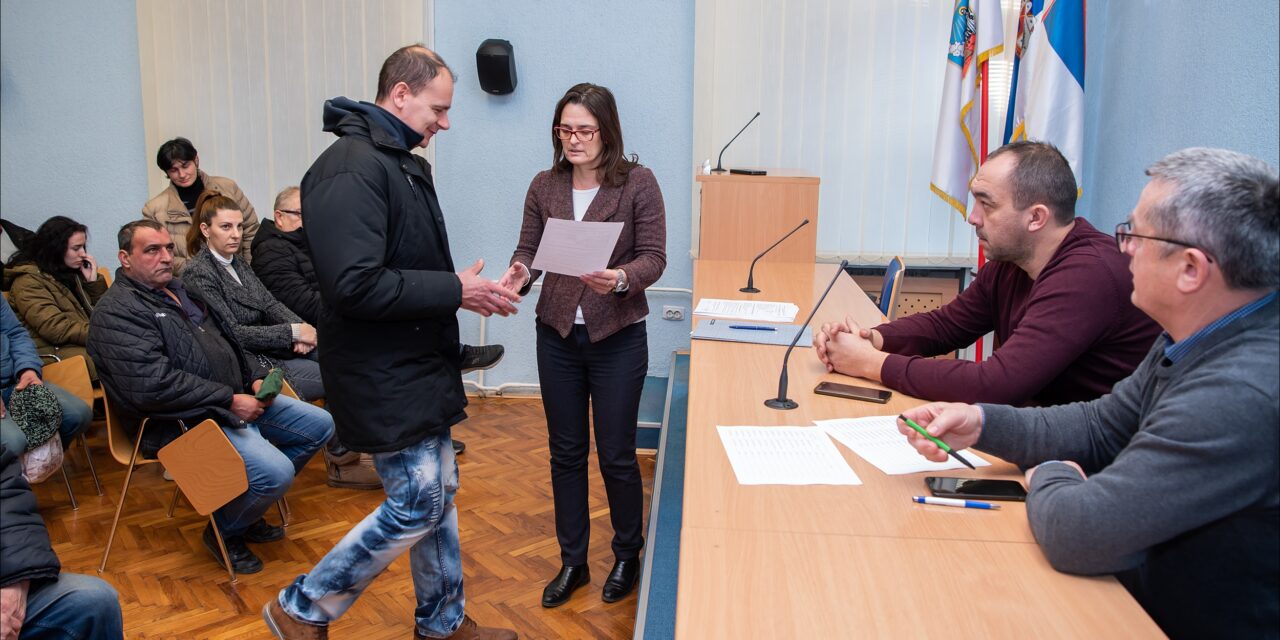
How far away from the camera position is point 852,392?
2.10 metres

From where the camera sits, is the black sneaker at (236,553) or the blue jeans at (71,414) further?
the blue jeans at (71,414)

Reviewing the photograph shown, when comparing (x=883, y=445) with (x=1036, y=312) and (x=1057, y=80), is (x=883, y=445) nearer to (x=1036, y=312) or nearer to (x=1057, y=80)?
(x=1036, y=312)

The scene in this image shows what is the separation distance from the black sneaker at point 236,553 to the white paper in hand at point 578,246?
1.48m

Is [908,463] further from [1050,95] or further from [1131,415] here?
[1050,95]

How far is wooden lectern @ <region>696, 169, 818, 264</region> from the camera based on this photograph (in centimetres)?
400

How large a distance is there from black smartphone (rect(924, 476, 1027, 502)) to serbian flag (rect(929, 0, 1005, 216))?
9.23 ft

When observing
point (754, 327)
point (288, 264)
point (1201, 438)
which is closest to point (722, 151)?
point (754, 327)

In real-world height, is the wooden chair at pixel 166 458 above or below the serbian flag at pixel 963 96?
below

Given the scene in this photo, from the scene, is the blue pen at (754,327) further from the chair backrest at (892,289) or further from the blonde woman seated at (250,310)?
the blonde woman seated at (250,310)

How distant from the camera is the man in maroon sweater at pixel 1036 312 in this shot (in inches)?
75.4

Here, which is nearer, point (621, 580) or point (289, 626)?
point (289, 626)

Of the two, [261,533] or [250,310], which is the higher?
[250,310]

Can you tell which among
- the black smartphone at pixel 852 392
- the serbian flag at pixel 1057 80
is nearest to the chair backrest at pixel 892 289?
the serbian flag at pixel 1057 80

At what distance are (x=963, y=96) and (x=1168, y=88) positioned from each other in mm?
1056
